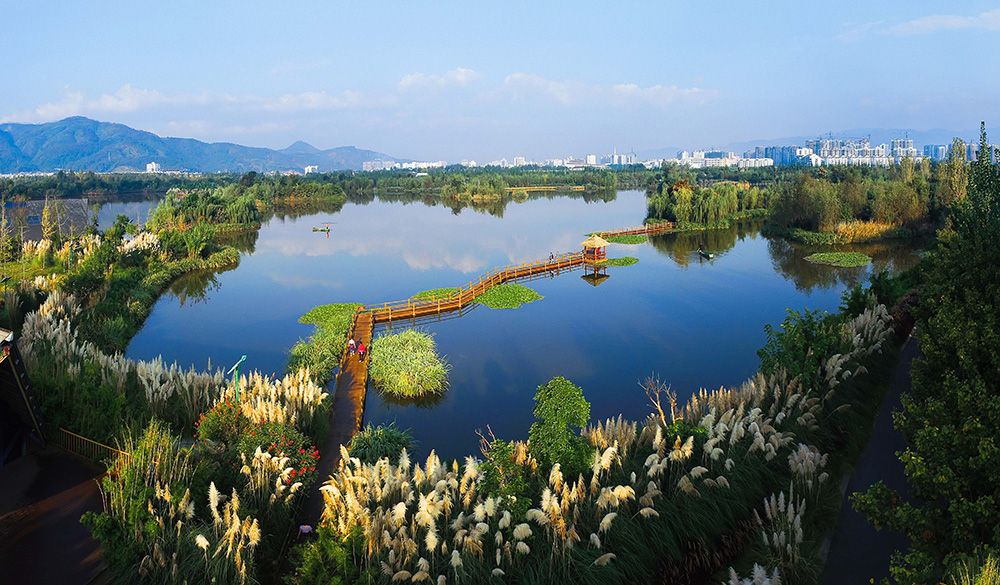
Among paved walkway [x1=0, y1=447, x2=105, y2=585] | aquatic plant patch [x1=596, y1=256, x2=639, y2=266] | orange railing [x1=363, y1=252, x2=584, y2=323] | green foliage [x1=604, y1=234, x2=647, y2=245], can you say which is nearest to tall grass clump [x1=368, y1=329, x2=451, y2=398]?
orange railing [x1=363, y1=252, x2=584, y2=323]

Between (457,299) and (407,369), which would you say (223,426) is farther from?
(457,299)

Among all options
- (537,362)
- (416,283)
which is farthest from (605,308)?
(416,283)

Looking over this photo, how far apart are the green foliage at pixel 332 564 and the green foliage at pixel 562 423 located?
3.15 m

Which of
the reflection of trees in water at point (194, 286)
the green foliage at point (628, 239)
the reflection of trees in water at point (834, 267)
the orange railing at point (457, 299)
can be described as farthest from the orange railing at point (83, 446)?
the green foliage at point (628, 239)

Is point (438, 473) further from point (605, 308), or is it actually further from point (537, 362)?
point (605, 308)

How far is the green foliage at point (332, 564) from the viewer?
6621mm

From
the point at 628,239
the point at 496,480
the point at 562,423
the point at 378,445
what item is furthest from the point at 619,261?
the point at 496,480

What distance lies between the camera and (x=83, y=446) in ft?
31.9

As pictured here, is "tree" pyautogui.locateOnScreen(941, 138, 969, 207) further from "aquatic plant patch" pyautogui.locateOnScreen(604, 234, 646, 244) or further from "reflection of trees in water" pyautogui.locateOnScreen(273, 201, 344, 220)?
"reflection of trees in water" pyautogui.locateOnScreen(273, 201, 344, 220)

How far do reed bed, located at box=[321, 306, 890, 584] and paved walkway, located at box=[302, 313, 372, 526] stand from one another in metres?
1.60

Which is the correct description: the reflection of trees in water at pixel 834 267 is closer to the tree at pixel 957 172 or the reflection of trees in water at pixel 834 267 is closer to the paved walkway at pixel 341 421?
the tree at pixel 957 172

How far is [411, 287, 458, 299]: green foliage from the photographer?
26.5 meters

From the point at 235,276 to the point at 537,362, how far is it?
22.1 m

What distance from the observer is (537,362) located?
1805cm
